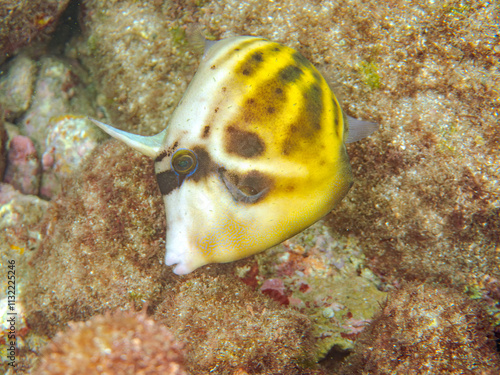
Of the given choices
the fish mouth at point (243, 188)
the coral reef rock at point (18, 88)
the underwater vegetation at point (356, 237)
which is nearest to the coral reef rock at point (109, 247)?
the underwater vegetation at point (356, 237)

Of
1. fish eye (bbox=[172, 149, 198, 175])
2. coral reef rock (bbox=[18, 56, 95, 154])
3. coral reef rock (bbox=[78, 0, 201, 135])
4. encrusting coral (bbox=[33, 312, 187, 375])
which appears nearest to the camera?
encrusting coral (bbox=[33, 312, 187, 375])

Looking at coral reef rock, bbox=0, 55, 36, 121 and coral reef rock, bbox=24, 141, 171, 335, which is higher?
coral reef rock, bbox=0, 55, 36, 121

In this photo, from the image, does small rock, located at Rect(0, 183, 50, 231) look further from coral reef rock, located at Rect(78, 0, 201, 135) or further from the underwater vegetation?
coral reef rock, located at Rect(78, 0, 201, 135)

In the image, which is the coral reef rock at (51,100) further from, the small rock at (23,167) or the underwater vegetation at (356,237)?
the underwater vegetation at (356,237)

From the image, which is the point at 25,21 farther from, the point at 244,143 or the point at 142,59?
the point at 244,143

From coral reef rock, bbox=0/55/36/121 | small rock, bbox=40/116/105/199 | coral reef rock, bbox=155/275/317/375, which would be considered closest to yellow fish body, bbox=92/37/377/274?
coral reef rock, bbox=155/275/317/375

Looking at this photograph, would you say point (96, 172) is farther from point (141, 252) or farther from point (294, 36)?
point (294, 36)
